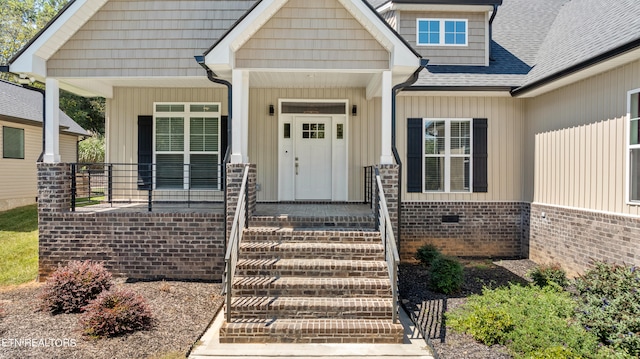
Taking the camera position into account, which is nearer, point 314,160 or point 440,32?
point 314,160

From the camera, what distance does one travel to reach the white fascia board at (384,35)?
251 inches

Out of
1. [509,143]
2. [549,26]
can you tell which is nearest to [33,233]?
[509,143]

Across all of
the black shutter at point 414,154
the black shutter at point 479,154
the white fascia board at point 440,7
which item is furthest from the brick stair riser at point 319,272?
the white fascia board at point 440,7

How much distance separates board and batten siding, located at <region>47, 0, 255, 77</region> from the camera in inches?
292

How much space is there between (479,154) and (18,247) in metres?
10.7

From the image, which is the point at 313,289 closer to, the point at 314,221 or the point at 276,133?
the point at 314,221

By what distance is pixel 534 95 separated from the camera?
8539 millimetres

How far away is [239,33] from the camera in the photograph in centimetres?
635

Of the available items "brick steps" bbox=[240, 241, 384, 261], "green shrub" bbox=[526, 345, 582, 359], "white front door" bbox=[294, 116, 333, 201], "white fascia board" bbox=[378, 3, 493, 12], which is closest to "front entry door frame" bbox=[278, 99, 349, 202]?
"white front door" bbox=[294, 116, 333, 201]

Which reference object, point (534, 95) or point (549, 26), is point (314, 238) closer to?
point (534, 95)

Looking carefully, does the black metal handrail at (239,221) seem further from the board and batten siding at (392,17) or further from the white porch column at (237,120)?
the board and batten siding at (392,17)

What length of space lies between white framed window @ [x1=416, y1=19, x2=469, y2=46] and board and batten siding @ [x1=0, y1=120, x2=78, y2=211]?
42.3 feet

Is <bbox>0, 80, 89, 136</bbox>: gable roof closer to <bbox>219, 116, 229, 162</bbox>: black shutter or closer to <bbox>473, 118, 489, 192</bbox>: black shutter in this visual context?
<bbox>219, 116, 229, 162</bbox>: black shutter

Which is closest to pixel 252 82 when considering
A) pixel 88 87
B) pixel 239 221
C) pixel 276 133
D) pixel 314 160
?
pixel 276 133
